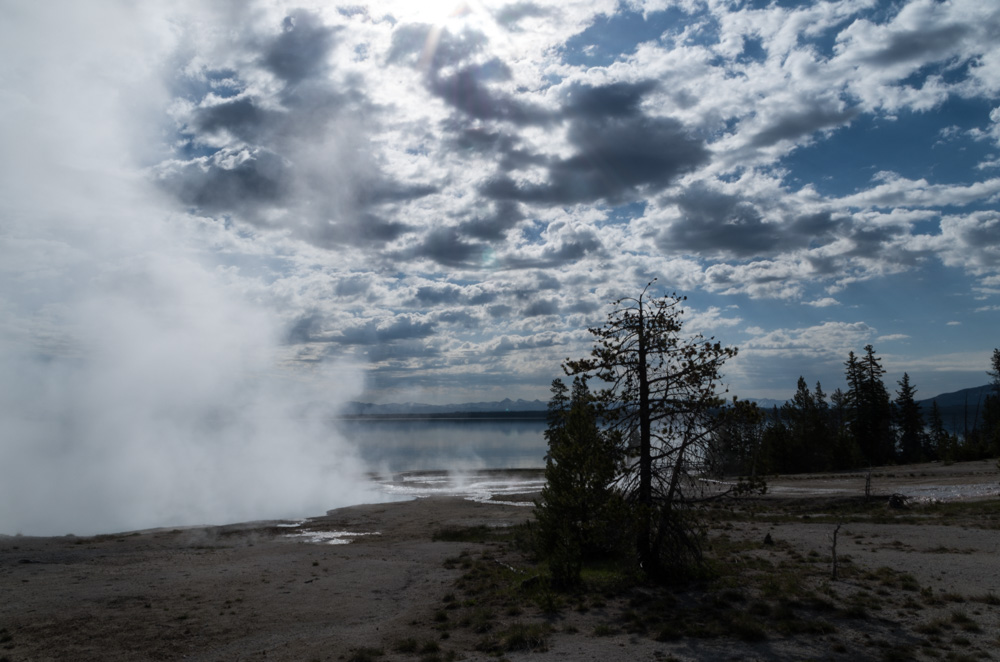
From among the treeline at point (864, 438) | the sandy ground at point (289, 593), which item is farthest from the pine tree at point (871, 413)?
the sandy ground at point (289, 593)

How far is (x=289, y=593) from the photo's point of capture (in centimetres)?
1883

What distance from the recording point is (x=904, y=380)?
73625mm

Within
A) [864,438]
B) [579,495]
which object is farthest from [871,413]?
[579,495]

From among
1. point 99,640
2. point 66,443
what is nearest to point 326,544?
point 99,640

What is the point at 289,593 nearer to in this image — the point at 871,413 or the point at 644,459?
the point at 644,459

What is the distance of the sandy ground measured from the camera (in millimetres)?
12414

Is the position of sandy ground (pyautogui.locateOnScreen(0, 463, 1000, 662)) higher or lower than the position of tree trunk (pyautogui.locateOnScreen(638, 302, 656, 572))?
lower

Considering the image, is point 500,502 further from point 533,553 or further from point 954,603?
point 954,603

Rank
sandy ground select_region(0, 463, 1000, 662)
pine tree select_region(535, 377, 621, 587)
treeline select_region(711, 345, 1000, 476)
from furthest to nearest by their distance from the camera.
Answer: treeline select_region(711, 345, 1000, 476) < pine tree select_region(535, 377, 621, 587) < sandy ground select_region(0, 463, 1000, 662)

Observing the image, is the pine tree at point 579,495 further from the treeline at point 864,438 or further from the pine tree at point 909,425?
the pine tree at point 909,425

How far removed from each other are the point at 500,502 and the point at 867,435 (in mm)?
A: 46061

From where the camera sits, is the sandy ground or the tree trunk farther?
the tree trunk

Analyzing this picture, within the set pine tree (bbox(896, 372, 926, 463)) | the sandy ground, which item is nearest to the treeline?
pine tree (bbox(896, 372, 926, 463))

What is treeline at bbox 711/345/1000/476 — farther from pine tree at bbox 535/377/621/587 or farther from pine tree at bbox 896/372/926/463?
pine tree at bbox 535/377/621/587
